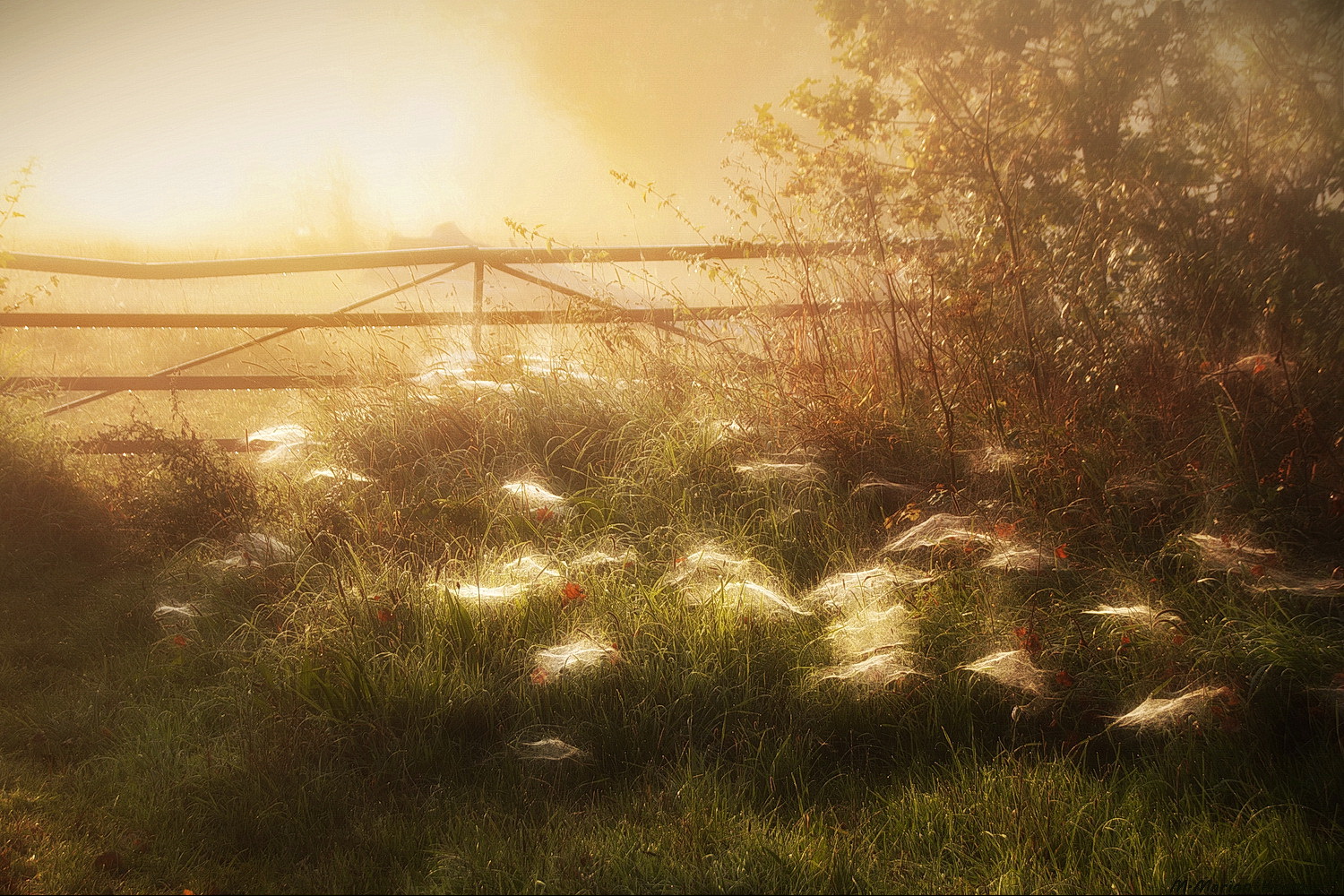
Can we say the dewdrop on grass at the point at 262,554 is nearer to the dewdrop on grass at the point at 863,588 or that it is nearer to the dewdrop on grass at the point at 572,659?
the dewdrop on grass at the point at 572,659

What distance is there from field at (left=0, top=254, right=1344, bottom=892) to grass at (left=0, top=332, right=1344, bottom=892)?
11mm

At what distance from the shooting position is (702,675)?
246 centimetres

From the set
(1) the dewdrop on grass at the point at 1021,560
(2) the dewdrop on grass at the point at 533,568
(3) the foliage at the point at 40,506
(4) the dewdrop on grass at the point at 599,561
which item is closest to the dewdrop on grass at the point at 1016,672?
(1) the dewdrop on grass at the point at 1021,560

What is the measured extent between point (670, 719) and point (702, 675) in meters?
0.16

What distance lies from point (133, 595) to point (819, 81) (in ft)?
14.4

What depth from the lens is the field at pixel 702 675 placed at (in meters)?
1.92

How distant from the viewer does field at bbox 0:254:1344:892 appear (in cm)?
192

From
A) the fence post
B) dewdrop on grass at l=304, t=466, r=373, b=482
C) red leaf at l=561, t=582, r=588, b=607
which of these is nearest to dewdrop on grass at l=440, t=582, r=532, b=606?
red leaf at l=561, t=582, r=588, b=607

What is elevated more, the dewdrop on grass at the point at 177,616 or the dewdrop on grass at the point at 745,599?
the dewdrop on grass at the point at 745,599

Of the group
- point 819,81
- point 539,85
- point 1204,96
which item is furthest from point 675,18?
point 1204,96

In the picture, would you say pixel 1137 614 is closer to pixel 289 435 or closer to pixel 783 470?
pixel 783 470

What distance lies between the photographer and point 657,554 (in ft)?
10.7

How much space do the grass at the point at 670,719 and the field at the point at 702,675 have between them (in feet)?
0.04

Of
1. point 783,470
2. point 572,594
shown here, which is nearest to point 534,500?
point 572,594
